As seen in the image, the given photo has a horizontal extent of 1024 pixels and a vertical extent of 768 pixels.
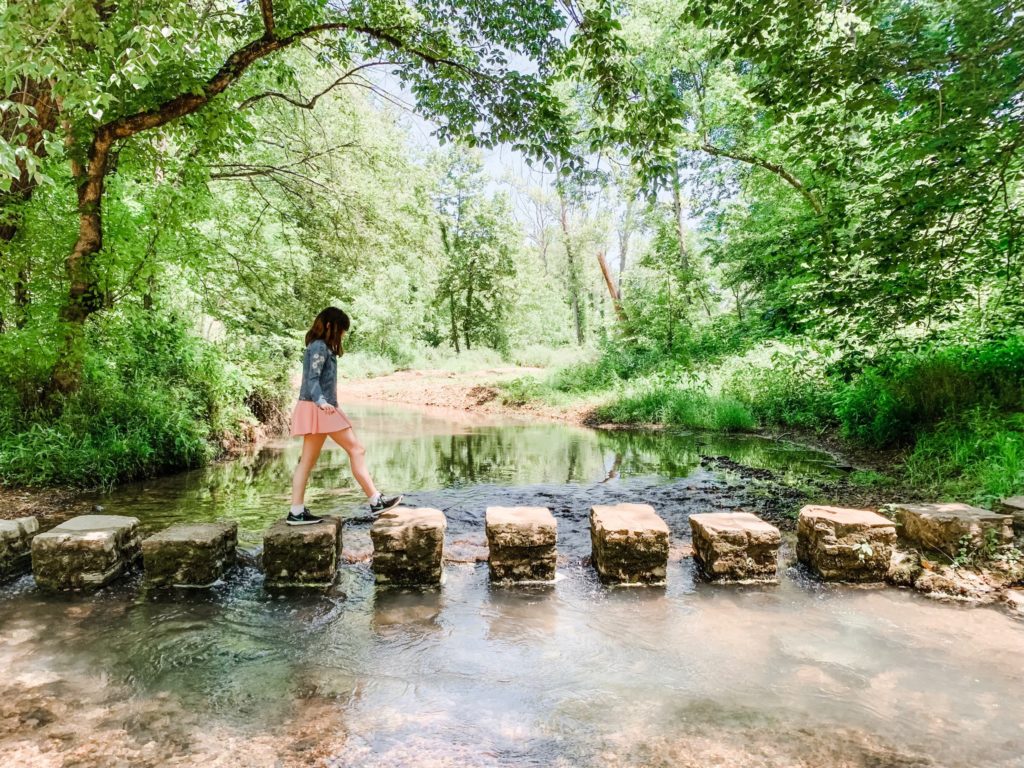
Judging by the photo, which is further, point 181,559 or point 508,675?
point 181,559

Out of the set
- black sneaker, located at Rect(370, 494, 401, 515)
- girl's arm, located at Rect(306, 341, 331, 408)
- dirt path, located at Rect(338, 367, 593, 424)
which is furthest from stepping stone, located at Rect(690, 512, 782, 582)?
dirt path, located at Rect(338, 367, 593, 424)

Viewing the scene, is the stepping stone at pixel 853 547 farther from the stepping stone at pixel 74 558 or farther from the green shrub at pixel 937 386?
the stepping stone at pixel 74 558

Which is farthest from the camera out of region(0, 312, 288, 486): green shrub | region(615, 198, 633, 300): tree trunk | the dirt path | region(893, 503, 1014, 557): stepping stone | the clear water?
region(615, 198, 633, 300): tree trunk

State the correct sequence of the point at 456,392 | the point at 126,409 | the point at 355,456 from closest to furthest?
the point at 355,456 < the point at 126,409 < the point at 456,392

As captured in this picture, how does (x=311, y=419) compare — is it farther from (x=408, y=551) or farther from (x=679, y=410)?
(x=679, y=410)

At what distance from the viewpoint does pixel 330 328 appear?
16.0 ft

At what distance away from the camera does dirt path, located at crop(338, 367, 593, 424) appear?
697 inches

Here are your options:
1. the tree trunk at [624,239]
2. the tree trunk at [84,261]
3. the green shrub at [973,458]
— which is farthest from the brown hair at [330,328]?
the tree trunk at [624,239]

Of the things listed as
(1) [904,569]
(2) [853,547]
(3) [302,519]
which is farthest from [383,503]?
(1) [904,569]

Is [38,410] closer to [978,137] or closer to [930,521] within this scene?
[930,521]

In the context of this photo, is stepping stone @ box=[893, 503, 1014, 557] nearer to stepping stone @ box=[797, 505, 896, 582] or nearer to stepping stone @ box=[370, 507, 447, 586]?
stepping stone @ box=[797, 505, 896, 582]

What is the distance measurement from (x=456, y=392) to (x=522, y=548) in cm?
1883

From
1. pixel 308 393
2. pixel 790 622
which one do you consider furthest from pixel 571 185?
pixel 790 622

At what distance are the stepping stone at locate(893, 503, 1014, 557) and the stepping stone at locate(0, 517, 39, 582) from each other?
6.89 metres
